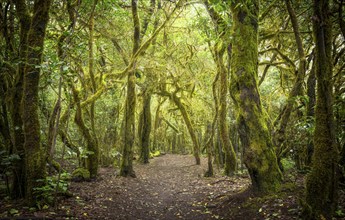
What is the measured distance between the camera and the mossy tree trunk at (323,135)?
3.75 metres

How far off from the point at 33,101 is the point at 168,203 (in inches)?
194

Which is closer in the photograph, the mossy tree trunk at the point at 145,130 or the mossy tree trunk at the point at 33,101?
the mossy tree trunk at the point at 33,101

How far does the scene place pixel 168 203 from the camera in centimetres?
815

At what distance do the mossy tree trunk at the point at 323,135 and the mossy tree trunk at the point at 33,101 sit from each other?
16.2ft

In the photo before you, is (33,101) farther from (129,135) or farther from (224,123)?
(224,123)

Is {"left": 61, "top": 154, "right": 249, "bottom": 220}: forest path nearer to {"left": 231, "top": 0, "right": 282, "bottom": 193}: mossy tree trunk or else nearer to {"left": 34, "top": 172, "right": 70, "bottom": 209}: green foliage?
{"left": 34, "top": 172, "right": 70, "bottom": 209}: green foliage

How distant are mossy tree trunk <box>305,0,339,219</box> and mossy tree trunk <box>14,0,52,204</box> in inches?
194

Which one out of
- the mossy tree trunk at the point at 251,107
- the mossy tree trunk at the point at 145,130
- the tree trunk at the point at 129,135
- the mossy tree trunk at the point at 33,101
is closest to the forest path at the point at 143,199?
the tree trunk at the point at 129,135

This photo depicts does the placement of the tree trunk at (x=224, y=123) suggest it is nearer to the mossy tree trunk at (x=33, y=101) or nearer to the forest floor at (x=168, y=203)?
the forest floor at (x=168, y=203)

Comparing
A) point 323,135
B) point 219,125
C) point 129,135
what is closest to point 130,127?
point 129,135

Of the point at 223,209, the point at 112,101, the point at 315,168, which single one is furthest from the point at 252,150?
the point at 112,101

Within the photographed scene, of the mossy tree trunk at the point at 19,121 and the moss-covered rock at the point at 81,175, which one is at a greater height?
the mossy tree trunk at the point at 19,121

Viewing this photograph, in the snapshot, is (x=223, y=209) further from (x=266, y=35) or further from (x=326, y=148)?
(x=266, y=35)

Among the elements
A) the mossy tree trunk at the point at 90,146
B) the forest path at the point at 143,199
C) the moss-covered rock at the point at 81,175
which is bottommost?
the forest path at the point at 143,199
